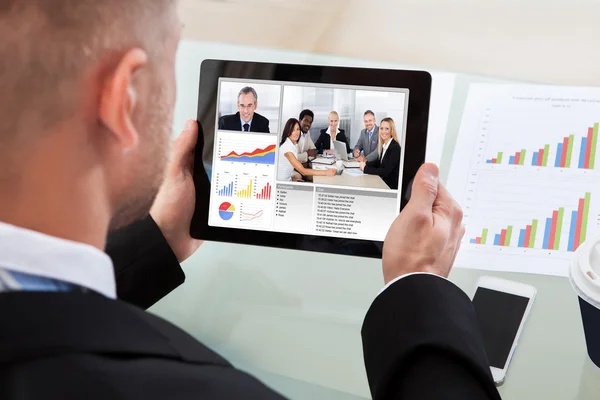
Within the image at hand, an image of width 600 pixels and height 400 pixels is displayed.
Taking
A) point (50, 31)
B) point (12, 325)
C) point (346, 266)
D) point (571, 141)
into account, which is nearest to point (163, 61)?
point (50, 31)

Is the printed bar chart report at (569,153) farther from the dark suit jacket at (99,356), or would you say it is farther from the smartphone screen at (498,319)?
the dark suit jacket at (99,356)

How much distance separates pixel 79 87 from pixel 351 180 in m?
0.34

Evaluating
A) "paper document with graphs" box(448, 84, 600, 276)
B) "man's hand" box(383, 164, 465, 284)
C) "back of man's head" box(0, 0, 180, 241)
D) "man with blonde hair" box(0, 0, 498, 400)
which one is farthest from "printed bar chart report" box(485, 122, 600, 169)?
"back of man's head" box(0, 0, 180, 241)

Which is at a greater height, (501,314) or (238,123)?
(238,123)

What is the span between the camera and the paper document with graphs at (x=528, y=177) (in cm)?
64

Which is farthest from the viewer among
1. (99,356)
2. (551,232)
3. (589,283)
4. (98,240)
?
(551,232)

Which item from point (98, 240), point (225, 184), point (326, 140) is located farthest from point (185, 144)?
point (98, 240)

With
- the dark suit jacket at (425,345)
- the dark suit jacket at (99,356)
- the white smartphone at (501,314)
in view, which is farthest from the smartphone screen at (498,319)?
the dark suit jacket at (99,356)

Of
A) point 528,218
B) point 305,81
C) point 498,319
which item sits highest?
point 305,81

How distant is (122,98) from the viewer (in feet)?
1.24

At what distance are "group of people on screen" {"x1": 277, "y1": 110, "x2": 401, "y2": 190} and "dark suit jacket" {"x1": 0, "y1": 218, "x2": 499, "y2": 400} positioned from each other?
157mm

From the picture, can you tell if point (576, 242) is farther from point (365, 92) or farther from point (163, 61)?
point (163, 61)

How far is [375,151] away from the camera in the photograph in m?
0.62

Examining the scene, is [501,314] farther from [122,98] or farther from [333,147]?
[122,98]
